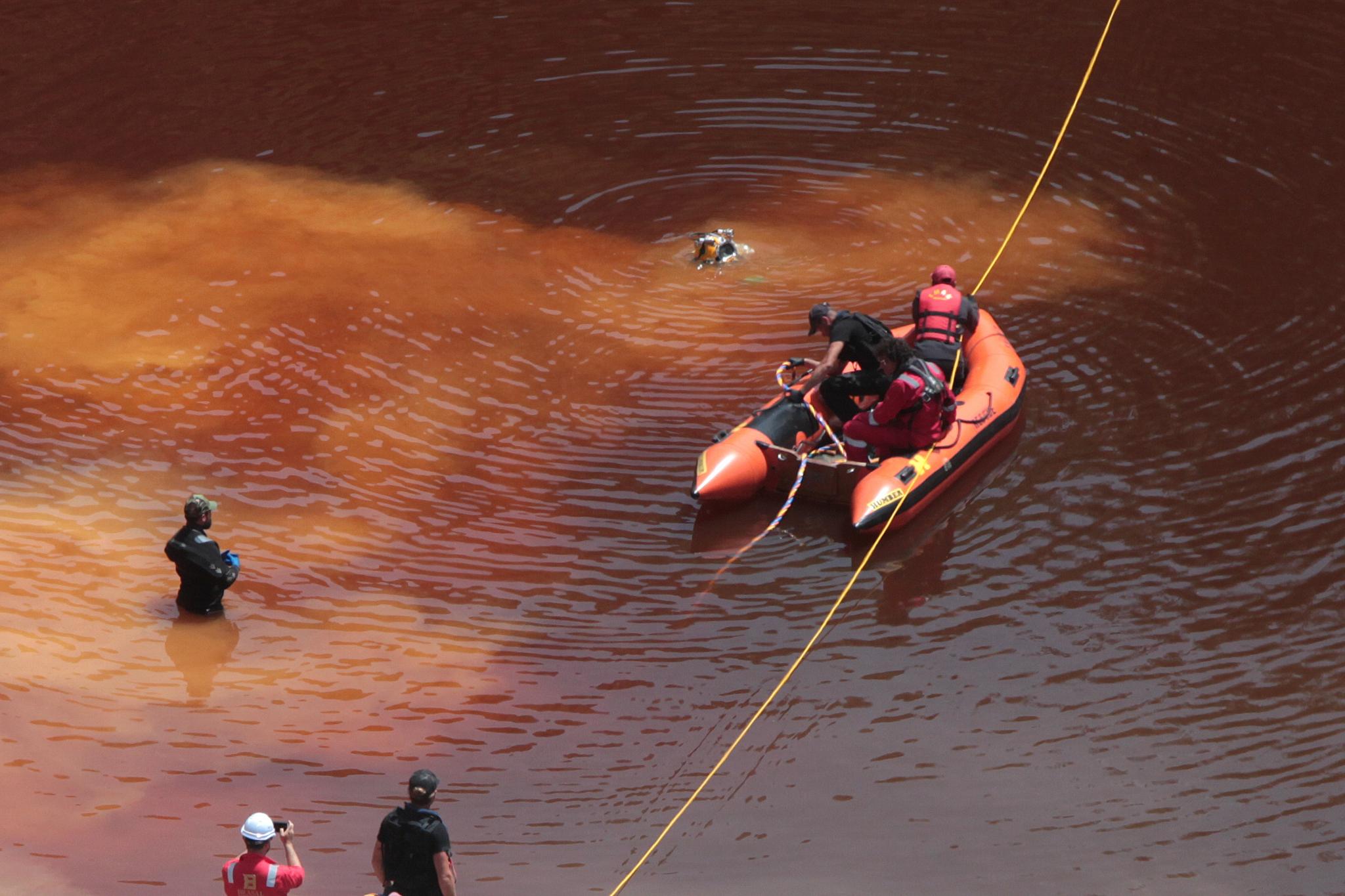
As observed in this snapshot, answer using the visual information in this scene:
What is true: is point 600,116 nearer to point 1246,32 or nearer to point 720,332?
point 720,332

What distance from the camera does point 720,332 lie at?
38.7ft

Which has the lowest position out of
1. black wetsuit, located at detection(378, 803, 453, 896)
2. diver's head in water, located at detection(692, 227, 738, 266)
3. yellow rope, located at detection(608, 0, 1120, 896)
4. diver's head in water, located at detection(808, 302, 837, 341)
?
black wetsuit, located at detection(378, 803, 453, 896)

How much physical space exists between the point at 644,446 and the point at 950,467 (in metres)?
2.09

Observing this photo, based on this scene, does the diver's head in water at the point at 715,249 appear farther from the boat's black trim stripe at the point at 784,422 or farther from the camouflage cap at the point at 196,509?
the camouflage cap at the point at 196,509

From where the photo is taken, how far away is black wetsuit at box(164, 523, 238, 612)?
842 centimetres

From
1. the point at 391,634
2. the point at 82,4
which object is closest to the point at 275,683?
the point at 391,634

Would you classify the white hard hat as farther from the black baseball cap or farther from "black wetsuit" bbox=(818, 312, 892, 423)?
"black wetsuit" bbox=(818, 312, 892, 423)

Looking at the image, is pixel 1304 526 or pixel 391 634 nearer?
pixel 391 634

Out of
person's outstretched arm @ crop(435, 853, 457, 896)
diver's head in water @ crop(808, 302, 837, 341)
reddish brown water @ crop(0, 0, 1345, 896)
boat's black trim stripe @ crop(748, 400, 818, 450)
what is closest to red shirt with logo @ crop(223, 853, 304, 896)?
person's outstretched arm @ crop(435, 853, 457, 896)

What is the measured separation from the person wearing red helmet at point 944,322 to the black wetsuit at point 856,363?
2.04 ft

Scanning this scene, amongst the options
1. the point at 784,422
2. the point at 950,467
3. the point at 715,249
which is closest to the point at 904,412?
the point at 950,467

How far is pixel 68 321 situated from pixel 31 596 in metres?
3.62

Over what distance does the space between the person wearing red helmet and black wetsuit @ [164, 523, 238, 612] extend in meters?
4.88

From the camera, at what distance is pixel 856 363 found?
10195 mm
